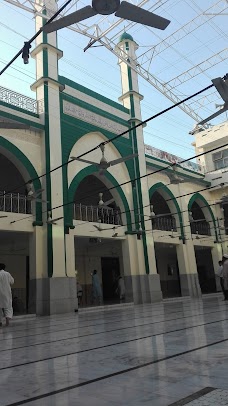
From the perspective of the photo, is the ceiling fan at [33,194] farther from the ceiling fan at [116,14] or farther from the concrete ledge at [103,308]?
the ceiling fan at [116,14]

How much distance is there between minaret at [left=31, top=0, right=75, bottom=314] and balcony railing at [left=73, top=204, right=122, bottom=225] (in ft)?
8.64

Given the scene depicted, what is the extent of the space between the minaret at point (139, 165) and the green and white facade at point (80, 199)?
41mm

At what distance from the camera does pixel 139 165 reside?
1410 cm

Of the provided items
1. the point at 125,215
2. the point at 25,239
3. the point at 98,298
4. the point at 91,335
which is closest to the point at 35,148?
the point at 25,239

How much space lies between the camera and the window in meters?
18.9

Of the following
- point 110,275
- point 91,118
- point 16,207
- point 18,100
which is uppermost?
point 91,118

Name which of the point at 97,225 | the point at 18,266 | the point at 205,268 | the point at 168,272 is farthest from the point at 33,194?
the point at 205,268

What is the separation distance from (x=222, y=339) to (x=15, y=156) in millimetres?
7979

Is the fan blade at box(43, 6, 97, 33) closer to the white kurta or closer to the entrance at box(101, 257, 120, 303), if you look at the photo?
the white kurta

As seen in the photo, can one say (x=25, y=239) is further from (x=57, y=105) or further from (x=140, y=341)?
(x=140, y=341)

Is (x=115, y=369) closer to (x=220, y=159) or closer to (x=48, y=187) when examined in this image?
(x=48, y=187)

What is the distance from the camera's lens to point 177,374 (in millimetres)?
2637

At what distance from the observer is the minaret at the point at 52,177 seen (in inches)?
395

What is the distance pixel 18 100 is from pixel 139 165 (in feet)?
17.2
